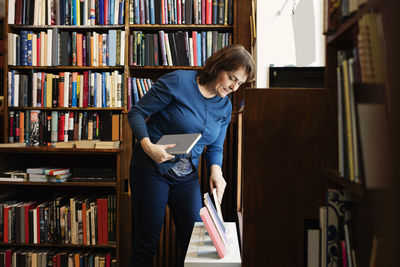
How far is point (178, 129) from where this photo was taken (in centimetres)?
150

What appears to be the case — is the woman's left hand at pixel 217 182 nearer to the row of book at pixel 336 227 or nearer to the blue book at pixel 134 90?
the row of book at pixel 336 227

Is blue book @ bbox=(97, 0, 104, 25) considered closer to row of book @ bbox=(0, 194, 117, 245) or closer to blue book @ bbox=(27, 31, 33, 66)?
blue book @ bbox=(27, 31, 33, 66)

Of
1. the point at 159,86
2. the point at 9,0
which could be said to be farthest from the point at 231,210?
the point at 9,0

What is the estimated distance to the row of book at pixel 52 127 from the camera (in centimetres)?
270

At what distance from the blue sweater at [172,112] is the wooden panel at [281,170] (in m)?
0.55

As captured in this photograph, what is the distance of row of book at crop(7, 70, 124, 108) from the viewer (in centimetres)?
265

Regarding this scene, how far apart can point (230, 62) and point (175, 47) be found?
1.29 metres

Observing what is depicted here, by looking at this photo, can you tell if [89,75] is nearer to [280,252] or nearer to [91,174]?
[91,174]

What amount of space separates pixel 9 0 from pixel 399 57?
116 inches

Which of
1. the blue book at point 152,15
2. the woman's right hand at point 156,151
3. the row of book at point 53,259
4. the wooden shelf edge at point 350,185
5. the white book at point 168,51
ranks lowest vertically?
the row of book at point 53,259

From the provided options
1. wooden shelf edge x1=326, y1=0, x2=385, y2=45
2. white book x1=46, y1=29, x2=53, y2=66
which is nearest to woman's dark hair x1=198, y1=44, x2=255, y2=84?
wooden shelf edge x1=326, y1=0, x2=385, y2=45

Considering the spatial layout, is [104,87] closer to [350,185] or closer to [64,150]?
[64,150]

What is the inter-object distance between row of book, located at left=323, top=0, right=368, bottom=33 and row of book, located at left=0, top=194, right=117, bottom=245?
180cm

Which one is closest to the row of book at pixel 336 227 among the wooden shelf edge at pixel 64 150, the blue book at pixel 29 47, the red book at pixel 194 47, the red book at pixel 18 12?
the wooden shelf edge at pixel 64 150
